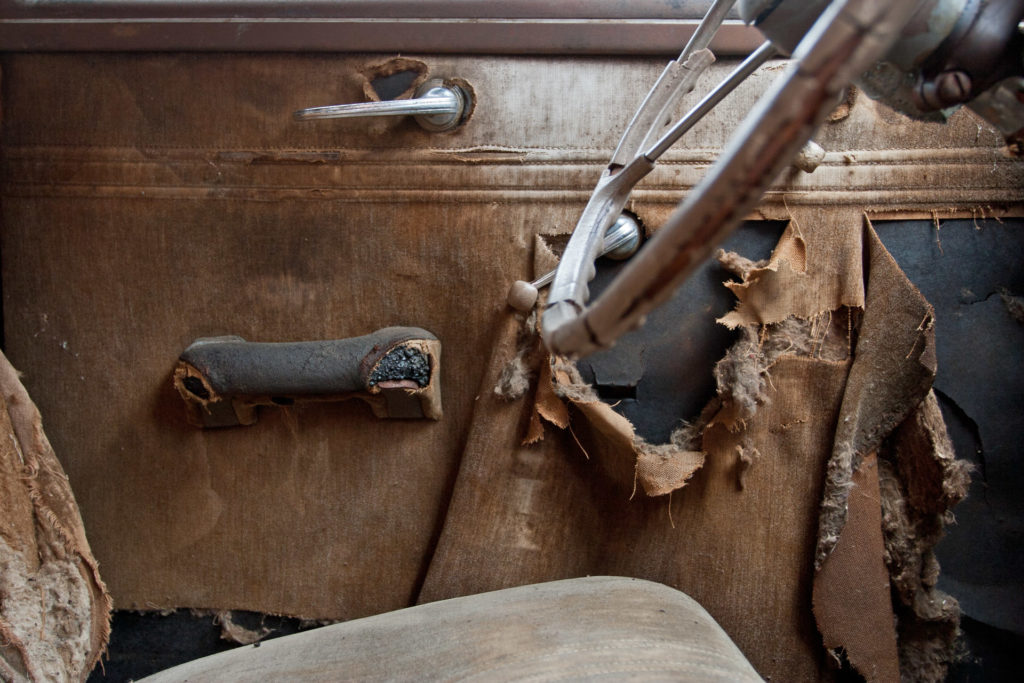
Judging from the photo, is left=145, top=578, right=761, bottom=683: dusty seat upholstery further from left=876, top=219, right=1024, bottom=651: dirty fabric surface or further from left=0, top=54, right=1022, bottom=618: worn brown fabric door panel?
left=876, top=219, right=1024, bottom=651: dirty fabric surface

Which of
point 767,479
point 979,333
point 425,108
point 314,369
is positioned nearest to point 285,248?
point 314,369

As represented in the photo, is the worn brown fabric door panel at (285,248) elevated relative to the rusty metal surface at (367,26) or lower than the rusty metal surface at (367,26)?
lower

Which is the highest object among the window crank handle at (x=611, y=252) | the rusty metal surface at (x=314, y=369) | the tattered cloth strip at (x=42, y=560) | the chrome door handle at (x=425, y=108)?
the chrome door handle at (x=425, y=108)

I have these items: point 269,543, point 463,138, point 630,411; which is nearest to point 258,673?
point 269,543

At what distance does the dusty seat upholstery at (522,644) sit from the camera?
73cm

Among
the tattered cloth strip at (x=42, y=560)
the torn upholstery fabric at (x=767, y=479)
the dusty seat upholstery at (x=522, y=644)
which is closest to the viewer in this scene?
the dusty seat upholstery at (x=522, y=644)

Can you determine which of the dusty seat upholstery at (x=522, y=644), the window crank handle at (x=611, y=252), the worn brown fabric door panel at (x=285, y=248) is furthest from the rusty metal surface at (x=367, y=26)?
the dusty seat upholstery at (x=522, y=644)

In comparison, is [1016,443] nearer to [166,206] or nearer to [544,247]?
[544,247]

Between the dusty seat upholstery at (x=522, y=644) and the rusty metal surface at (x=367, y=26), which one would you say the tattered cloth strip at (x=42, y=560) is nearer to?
the dusty seat upholstery at (x=522, y=644)

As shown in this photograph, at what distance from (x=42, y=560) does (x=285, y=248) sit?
0.52 meters

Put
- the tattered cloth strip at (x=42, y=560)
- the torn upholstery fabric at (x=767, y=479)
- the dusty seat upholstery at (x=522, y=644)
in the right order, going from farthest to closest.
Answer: the torn upholstery fabric at (x=767, y=479) < the tattered cloth strip at (x=42, y=560) < the dusty seat upholstery at (x=522, y=644)

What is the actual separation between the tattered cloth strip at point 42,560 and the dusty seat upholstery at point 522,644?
0.49 ft

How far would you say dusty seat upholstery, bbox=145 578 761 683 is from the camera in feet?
2.38

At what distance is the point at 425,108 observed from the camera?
3.08ft
